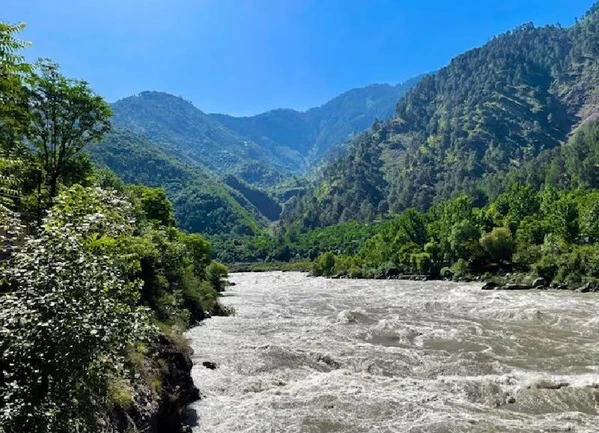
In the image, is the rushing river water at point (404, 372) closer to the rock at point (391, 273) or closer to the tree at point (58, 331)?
the tree at point (58, 331)

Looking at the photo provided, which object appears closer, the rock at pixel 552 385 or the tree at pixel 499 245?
the rock at pixel 552 385

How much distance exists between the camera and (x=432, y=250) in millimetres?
114312

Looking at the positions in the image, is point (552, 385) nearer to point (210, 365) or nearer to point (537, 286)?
point (210, 365)

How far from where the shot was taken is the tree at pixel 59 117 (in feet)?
95.6

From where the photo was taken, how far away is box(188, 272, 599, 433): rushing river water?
20.2 metres

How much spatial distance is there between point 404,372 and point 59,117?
26.3 metres

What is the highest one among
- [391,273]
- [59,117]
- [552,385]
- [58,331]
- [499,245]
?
[59,117]

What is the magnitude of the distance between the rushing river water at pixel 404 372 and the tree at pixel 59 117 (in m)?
16.2

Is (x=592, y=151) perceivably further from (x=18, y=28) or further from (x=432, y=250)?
(x=18, y=28)

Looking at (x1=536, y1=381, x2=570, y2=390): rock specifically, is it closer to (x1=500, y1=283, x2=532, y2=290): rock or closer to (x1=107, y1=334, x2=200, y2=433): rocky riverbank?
(x1=107, y1=334, x2=200, y2=433): rocky riverbank

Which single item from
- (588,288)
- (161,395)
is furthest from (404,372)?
(588,288)

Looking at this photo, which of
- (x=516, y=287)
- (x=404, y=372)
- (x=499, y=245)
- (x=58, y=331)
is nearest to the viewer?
(x=58, y=331)

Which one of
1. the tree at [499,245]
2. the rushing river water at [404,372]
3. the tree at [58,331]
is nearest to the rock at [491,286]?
the rushing river water at [404,372]

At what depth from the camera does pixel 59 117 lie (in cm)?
2988
